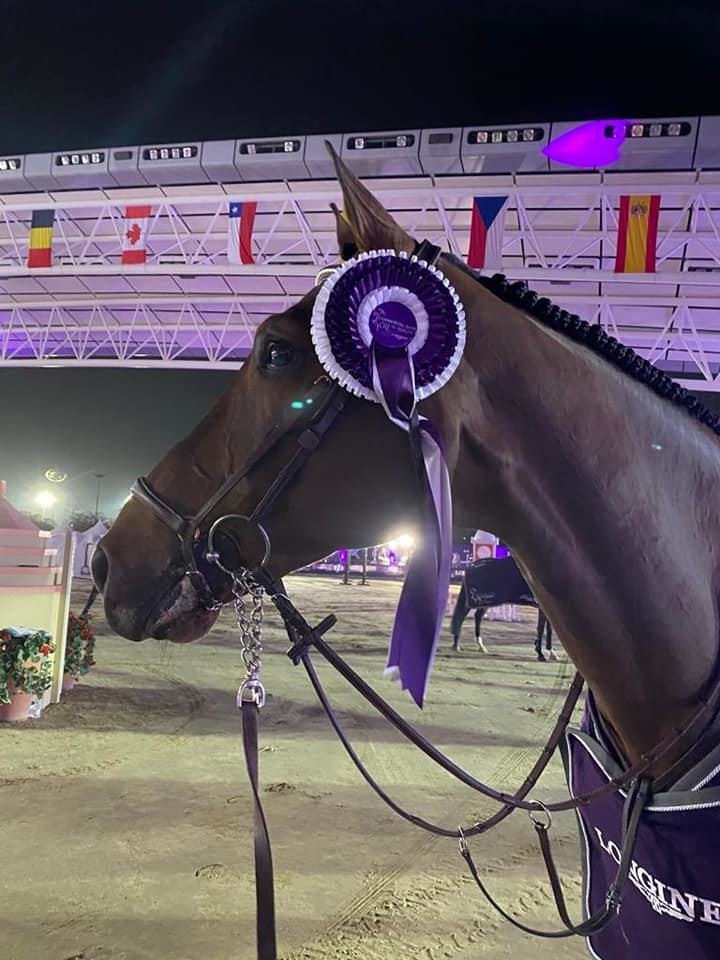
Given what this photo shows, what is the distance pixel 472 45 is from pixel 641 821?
284 inches

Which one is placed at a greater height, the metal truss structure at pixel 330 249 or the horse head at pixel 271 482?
the metal truss structure at pixel 330 249

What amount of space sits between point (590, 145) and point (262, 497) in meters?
7.68

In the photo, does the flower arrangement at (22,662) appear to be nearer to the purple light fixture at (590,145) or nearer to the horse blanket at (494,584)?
the horse blanket at (494,584)

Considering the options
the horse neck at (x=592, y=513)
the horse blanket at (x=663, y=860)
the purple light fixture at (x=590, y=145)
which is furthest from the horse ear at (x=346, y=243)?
the purple light fixture at (x=590, y=145)

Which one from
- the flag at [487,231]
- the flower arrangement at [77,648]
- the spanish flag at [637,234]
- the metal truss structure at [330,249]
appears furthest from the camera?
the metal truss structure at [330,249]

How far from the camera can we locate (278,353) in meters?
1.06

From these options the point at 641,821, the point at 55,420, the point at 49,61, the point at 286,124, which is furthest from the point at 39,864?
the point at 55,420

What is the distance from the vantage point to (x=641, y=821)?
40.7 inches

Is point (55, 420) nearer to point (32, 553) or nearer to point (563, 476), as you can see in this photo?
point (32, 553)

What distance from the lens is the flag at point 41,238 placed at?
369 inches

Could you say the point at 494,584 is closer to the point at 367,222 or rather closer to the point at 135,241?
the point at 135,241

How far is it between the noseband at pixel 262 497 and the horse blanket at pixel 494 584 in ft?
28.5

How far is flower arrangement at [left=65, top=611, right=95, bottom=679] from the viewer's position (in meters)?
5.64

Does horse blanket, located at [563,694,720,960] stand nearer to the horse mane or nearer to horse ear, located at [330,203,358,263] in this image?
the horse mane
